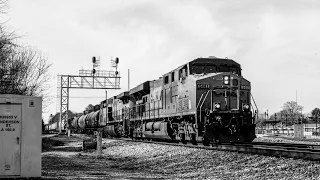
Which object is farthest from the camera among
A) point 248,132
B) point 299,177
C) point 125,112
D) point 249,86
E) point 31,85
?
point 125,112

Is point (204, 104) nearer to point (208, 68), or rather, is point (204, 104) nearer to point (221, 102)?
point (221, 102)

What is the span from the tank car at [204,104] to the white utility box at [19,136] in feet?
26.5

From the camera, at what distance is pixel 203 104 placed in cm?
1747

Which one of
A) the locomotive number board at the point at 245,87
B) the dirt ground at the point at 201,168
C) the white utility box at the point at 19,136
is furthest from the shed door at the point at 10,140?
the locomotive number board at the point at 245,87

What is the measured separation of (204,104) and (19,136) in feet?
30.4

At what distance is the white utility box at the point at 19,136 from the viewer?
32.3 feet

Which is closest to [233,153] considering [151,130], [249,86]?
[249,86]

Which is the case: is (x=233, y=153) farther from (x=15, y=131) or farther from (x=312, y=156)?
(x=15, y=131)

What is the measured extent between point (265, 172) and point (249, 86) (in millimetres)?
8445

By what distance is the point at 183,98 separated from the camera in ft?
62.7

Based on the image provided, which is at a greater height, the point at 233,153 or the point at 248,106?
the point at 248,106

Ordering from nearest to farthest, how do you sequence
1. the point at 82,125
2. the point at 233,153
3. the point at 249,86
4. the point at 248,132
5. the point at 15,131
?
1. the point at 15,131
2. the point at 233,153
3. the point at 248,132
4. the point at 249,86
5. the point at 82,125

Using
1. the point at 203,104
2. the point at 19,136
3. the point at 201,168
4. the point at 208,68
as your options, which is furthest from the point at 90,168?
the point at 208,68

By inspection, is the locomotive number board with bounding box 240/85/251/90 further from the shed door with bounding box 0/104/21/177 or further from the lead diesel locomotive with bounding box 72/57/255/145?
the shed door with bounding box 0/104/21/177
